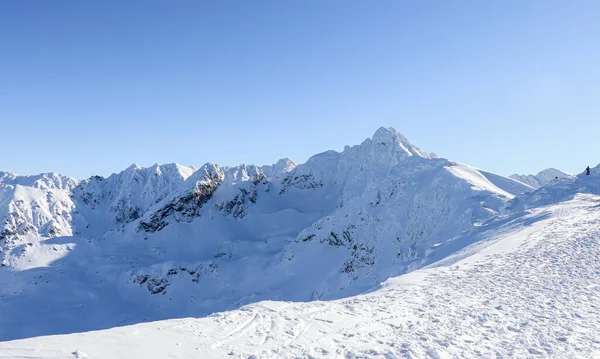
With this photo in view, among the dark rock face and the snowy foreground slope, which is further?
the dark rock face

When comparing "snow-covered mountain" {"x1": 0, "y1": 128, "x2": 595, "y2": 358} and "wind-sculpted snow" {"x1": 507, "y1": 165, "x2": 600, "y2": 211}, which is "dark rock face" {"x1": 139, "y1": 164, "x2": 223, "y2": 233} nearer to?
"snow-covered mountain" {"x1": 0, "y1": 128, "x2": 595, "y2": 358}

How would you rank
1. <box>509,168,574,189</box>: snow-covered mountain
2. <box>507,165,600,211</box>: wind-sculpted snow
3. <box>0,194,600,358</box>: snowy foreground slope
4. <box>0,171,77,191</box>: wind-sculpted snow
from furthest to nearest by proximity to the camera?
<box>0,171,77,191</box>: wind-sculpted snow → <box>509,168,574,189</box>: snow-covered mountain → <box>507,165,600,211</box>: wind-sculpted snow → <box>0,194,600,358</box>: snowy foreground slope

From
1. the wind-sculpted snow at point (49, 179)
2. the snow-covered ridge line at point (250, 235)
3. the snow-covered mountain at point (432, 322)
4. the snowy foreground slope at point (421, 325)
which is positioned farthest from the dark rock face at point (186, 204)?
the wind-sculpted snow at point (49, 179)

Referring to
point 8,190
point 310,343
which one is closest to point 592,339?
point 310,343

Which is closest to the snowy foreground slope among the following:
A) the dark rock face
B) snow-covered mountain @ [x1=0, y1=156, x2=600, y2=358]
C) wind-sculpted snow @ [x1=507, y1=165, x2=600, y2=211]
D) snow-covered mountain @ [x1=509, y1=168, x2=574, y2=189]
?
snow-covered mountain @ [x1=0, y1=156, x2=600, y2=358]

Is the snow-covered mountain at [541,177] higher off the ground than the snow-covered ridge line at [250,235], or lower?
higher

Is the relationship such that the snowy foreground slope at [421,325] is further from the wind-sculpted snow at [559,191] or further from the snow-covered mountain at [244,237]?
the wind-sculpted snow at [559,191]

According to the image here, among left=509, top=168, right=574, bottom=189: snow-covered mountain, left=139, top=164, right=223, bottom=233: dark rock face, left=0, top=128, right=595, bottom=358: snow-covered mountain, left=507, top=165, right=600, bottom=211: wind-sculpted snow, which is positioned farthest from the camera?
left=509, top=168, right=574, bottom=189: snow-covered mountain
